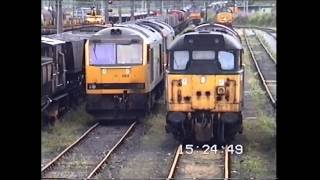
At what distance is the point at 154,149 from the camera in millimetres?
8008

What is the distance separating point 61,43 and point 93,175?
464 centimetres

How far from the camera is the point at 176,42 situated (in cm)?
789

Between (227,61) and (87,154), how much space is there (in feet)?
6.44

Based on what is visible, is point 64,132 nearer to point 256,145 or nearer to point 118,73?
point 118,73

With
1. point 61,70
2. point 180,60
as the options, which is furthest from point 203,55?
point 61,70

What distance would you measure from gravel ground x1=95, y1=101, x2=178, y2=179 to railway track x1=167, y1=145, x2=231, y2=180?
14cm

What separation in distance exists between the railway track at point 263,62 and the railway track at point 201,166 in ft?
8.32

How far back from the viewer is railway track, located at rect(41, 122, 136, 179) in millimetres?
6801

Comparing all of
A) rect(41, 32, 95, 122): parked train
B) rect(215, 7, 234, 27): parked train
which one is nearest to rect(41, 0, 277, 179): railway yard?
rect(41, 32, 95, 122): parked train

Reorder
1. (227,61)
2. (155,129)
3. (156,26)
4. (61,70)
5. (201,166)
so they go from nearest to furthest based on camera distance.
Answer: (201,166)
(227,61)
(155,129)
(61,70)
(156,26)

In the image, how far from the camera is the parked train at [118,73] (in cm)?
1015
